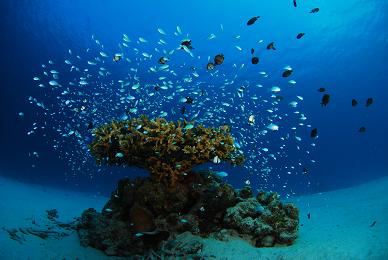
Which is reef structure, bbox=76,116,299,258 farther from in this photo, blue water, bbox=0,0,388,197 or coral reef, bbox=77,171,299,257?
blue water, bbox=0,0,388,197

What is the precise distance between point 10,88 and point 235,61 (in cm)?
3100

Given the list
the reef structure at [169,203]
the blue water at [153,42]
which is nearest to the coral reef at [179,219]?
the reef structure at [169,203]

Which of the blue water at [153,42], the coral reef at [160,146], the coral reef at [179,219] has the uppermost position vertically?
the blue water at [153,42]

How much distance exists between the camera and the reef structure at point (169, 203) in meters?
7.26

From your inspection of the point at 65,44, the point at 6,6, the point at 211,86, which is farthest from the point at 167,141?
the point at 211,86

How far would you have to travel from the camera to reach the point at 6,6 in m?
25.8

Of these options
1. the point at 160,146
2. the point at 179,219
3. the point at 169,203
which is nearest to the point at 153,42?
the point at 160,146

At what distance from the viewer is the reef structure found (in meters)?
7.26

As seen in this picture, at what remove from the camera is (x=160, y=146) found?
7602 millimetres

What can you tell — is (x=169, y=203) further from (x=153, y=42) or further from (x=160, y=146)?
(x=153, y=42)

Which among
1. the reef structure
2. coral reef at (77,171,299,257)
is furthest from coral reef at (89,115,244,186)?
coral reef at (77,171,299,257)

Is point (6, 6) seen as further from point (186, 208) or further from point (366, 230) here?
point (366, 230)

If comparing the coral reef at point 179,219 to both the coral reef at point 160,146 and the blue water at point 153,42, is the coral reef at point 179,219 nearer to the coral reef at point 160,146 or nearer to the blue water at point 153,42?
the coral reef at point 160,146

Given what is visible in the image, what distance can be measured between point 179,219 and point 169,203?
0.52 meters
